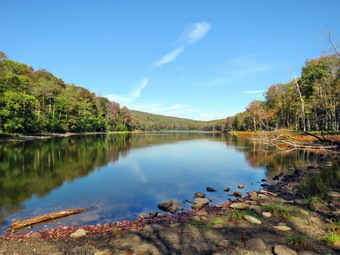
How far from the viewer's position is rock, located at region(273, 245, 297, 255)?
15.7ft

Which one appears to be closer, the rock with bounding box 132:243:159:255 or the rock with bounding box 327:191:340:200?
the rock with bounding box 132:243:159:255

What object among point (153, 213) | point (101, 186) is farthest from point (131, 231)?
point (101, 186)

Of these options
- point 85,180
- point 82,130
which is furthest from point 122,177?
point 82,130

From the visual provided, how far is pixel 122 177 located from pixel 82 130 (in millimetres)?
82936

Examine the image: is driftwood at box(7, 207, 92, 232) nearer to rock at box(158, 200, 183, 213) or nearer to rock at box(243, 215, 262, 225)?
rock at box(158, 200, 183, 213)

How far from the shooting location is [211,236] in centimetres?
602

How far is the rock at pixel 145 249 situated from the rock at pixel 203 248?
40.0 inches

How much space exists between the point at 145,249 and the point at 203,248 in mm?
1542

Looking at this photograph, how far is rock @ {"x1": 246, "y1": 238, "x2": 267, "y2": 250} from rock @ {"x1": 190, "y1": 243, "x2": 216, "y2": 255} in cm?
95

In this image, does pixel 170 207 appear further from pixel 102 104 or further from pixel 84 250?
pixel 102 104

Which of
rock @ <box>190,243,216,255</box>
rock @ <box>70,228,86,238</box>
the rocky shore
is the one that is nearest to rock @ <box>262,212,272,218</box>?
the rocky shore

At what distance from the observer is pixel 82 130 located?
301 feet

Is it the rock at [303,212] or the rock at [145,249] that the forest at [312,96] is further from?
the rock at [145,249]

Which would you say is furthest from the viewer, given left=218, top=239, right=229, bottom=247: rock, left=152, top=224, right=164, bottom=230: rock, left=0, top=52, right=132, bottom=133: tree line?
left=0, top=52, right=132, bottom=133: tree line
